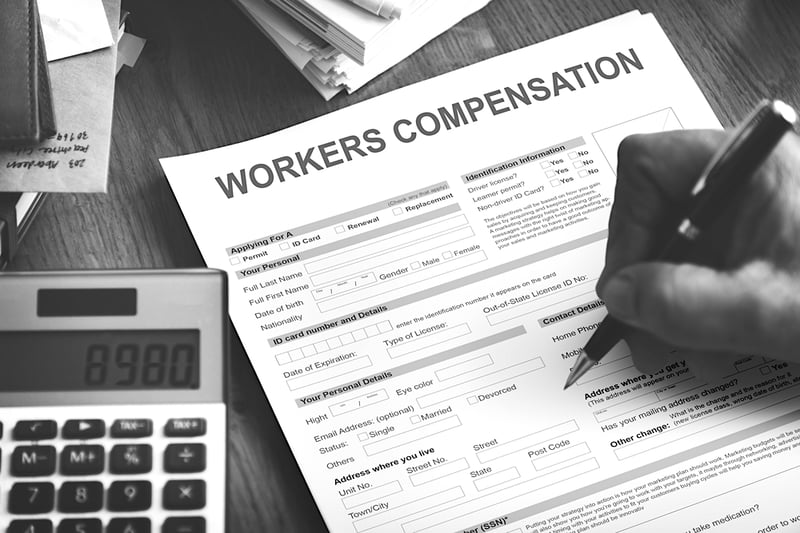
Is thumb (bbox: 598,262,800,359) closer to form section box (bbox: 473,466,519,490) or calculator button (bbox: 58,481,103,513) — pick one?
form section box (bbox: 473,466,519,490)

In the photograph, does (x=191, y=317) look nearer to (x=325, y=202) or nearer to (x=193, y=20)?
(x=325, y=202)

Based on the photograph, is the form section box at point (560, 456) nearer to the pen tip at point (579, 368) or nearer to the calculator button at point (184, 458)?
the pen tip at point (579, 368)

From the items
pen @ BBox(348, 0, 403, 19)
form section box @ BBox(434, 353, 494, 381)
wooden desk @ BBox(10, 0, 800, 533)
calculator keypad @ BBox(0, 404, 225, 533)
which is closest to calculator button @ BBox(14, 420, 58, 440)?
calculator keypad @ BBox(0, 404, 225, 533)

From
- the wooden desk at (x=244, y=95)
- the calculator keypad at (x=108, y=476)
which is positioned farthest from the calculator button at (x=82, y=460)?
the wooden desk at (x=244, y=95)

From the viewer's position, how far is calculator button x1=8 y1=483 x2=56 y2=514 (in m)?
0.42

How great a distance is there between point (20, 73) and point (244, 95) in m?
0.16

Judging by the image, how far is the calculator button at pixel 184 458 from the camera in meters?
0.43

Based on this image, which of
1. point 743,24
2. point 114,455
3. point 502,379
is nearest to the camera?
point 114,455

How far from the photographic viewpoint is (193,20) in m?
0.62

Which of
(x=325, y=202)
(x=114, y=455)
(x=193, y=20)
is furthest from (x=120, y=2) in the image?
(x=114, y=455)

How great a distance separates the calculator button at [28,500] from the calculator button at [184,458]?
6 centimetres

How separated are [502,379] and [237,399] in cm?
16

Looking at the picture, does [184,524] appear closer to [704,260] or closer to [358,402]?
[358,402]

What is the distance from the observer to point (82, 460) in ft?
1.40
